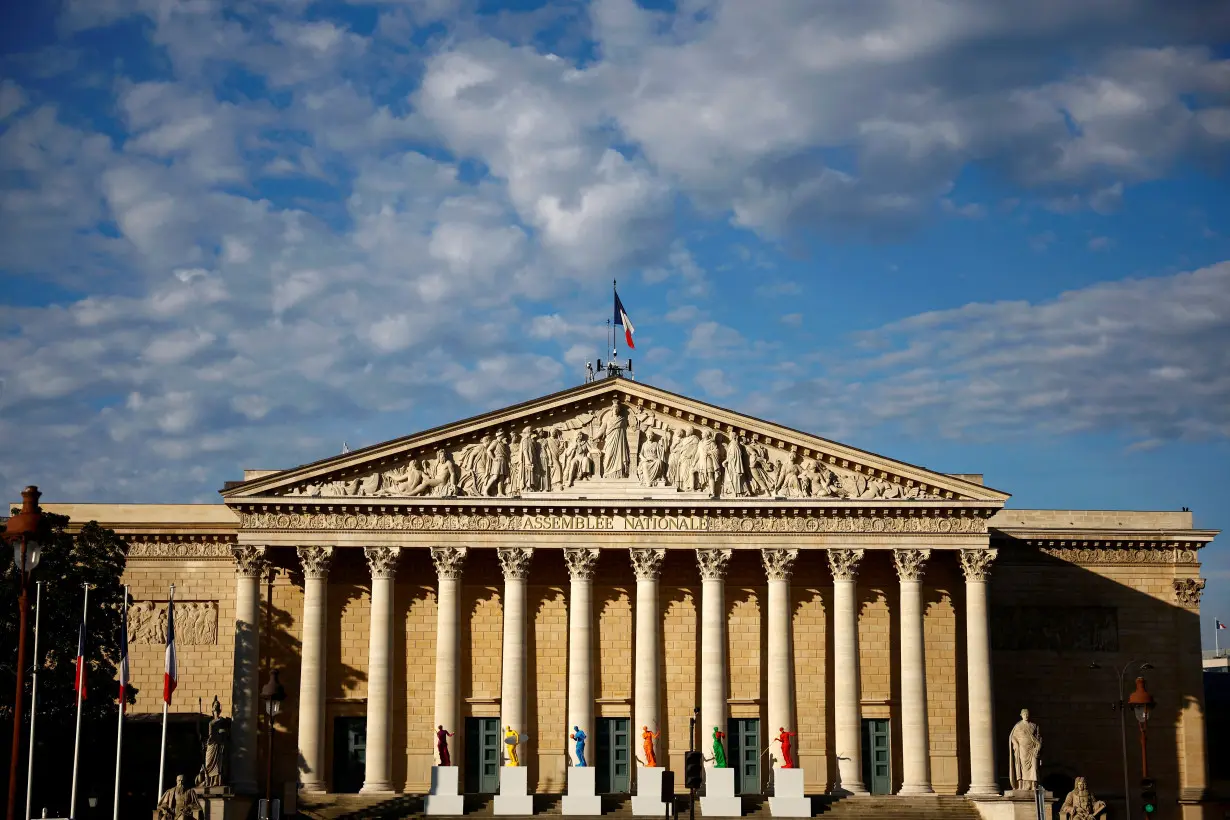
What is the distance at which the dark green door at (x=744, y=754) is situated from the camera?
53.8m

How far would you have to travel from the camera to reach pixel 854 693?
5250 cm

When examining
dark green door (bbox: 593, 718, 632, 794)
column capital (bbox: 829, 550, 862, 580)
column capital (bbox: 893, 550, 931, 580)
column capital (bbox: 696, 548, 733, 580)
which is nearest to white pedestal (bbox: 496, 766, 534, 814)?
dark green door (bbox: 593, 718, 632, 794)

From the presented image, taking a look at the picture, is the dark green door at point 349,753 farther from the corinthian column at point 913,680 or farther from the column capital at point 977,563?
the column capital at point 977,563

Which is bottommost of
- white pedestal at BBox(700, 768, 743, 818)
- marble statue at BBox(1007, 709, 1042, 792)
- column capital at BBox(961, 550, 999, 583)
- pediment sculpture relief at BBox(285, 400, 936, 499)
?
white pedestal at BBox(700, 768, 743, 818)

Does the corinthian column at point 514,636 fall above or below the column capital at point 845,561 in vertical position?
below

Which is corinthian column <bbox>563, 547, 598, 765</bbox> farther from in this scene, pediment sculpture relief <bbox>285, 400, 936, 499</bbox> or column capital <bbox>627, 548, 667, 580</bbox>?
pediment sculpture relief <bbox>285, 400, 936, 499</bbox>

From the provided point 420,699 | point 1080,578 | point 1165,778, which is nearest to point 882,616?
point 1080,578

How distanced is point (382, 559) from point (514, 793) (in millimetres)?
9203

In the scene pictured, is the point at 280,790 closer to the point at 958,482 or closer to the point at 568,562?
the point at 568,562

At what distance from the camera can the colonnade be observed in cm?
5206

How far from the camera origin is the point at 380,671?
52.2m

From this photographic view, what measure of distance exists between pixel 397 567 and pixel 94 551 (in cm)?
1030

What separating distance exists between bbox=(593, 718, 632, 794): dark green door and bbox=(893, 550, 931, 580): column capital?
11.0 m

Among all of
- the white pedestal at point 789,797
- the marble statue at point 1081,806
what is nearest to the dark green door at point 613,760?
the white pedestal at point 789,797
